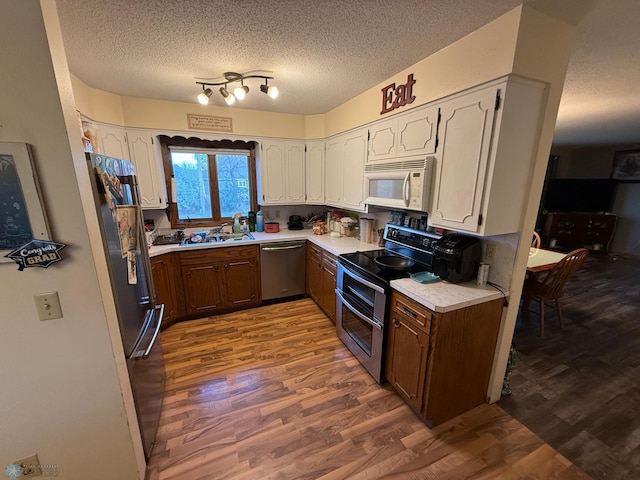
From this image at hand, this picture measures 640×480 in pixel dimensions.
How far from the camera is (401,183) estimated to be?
2139 millimetres

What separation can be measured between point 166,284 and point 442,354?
2677 mm

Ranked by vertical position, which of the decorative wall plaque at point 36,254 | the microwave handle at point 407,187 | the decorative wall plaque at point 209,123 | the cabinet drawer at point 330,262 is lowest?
the cabinet drawer at point 330,262

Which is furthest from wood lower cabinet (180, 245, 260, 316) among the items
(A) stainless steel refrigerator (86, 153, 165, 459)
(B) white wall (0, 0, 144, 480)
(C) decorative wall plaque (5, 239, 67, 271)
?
(C) decorative wall plaque (5, 239, 67, 271)

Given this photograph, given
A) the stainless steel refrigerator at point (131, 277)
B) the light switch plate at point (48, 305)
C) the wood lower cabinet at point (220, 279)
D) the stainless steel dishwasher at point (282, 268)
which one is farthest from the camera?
the stainless steel dishwasher at point (282, 268)

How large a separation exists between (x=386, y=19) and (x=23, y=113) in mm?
1715

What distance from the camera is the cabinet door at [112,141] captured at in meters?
2.60

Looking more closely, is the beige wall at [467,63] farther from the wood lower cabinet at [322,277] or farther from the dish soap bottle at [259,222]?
the dish soap bottle at [259,222]

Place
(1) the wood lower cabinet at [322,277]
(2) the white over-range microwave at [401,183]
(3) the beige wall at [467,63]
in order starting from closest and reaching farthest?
(3) the beige wall at [467,63]
(2) the white over-range microwave at [401,183]
(1) the wood lower cabinet at [322,277]

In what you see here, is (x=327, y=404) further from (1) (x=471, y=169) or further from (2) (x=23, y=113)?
(2) (x=23, y=113)

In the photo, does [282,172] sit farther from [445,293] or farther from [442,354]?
[442,354]

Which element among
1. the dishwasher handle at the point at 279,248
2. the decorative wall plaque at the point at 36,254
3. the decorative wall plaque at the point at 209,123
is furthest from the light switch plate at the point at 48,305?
the decorative wall plaque at the point at 209,123

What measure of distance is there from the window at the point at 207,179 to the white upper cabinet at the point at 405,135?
186 cm

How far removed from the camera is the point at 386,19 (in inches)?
56.7

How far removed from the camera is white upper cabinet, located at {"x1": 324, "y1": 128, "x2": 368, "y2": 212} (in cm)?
274
